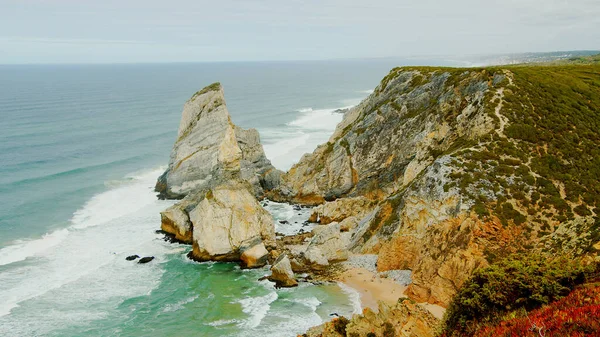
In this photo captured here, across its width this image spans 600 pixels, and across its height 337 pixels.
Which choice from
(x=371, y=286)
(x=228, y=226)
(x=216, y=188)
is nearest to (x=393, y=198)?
(x=371, y=286)

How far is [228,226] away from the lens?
1620 inches

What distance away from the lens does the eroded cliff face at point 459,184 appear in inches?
1195

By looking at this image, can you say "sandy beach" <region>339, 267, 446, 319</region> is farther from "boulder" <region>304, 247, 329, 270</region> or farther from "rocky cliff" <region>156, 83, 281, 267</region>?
"rocky cliff" <region>156, 83, 281, 267</region>

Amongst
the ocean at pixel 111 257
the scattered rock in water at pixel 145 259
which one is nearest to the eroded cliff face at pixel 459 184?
the ocean at pixel 111 257

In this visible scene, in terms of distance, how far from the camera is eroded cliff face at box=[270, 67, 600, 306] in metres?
30.3

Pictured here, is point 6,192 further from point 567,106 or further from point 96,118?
point 567,106

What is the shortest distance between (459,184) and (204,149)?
32665 millimetres

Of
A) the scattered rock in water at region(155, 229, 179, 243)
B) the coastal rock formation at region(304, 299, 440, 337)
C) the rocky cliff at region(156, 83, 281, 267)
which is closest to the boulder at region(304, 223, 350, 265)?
the rocky cliff at region(156, 83, 281, 267)

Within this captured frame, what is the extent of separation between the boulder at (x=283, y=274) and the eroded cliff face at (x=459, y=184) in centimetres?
751

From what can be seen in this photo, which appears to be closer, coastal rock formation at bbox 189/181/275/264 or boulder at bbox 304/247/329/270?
boulder at bbox 304/247/329/270

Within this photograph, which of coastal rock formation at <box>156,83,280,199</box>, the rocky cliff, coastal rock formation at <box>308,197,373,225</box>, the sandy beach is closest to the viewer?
the sandy beach

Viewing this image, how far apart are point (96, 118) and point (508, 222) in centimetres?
10830

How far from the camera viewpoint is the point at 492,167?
35.0m

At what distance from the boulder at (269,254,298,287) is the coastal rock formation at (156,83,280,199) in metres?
17.9
